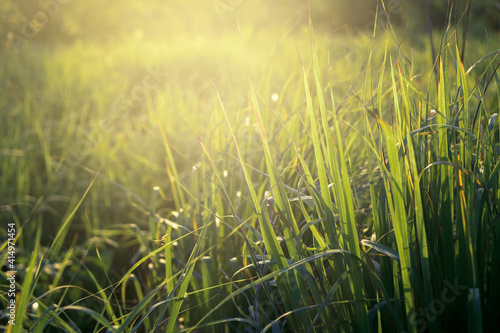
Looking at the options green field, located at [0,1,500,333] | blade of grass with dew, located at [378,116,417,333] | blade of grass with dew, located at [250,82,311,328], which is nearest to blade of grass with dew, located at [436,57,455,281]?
green field, located at [0,1,500,333]

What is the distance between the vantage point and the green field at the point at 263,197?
566 mm

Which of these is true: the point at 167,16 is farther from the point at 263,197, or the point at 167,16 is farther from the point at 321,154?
the point at 321,154

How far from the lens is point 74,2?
8.88 metres

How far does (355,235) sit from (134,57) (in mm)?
3696

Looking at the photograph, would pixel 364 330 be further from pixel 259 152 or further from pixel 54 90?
pixel 54 90

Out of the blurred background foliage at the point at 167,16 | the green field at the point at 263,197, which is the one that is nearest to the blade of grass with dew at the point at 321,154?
the green field at the point at 263,197

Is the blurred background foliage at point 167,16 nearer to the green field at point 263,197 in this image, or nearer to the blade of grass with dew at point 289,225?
the green field at point 263,197

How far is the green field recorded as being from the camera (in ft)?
1.86

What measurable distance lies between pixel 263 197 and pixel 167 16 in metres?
7.77

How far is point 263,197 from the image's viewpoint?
912mm

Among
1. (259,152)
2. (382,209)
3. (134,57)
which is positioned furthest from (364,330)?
(134,57)

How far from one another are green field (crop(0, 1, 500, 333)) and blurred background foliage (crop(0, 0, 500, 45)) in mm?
475

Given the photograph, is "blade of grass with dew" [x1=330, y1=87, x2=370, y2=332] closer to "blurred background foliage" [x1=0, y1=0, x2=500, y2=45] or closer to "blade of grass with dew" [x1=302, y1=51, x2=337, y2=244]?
"blade of grass with dew" [x1=302, y1=51, x2=337, y2=244]

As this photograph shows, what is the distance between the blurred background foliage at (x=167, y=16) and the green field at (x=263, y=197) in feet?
1.56
